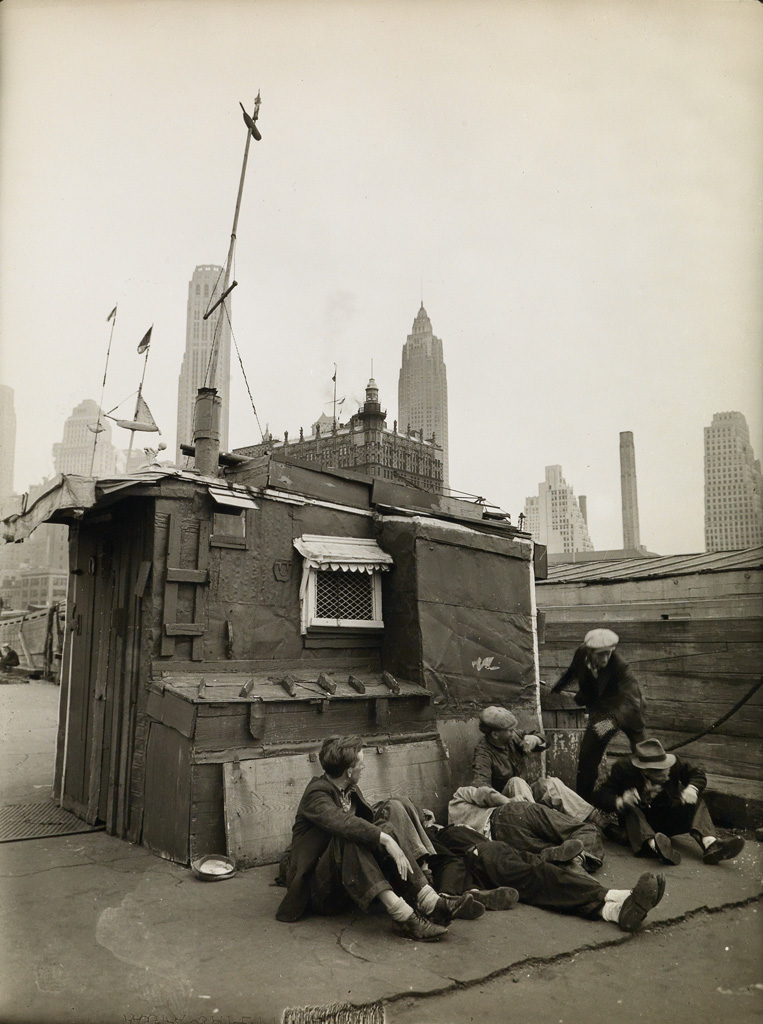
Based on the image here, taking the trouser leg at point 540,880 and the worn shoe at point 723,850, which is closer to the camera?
the trouser leg at point 540,880

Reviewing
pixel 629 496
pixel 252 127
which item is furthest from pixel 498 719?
pixel 629 496

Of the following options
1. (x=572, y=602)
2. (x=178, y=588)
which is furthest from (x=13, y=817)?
(x=572, y=602)

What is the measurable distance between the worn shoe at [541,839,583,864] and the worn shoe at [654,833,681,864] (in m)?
1.52

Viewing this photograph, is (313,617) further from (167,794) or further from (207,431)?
(207,431)

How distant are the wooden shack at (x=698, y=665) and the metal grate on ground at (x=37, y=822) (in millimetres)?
5086

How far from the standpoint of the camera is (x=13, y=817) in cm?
692

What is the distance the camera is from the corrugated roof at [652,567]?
973 centimetres

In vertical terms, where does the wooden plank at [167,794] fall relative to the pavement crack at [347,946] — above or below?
above

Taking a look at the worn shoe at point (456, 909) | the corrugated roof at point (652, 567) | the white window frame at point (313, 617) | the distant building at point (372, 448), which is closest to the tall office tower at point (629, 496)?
the distant building at point (372, 448)

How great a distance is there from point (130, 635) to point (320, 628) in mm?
1889

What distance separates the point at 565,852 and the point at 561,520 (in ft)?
146

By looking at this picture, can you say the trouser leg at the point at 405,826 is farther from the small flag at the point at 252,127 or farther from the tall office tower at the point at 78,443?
the tall office tower at the point at 78,443

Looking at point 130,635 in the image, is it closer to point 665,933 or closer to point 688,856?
point 665,933

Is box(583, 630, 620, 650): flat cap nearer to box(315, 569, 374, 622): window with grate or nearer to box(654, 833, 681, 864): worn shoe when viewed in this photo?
box(654, 833, 681, 864): worn shoe
